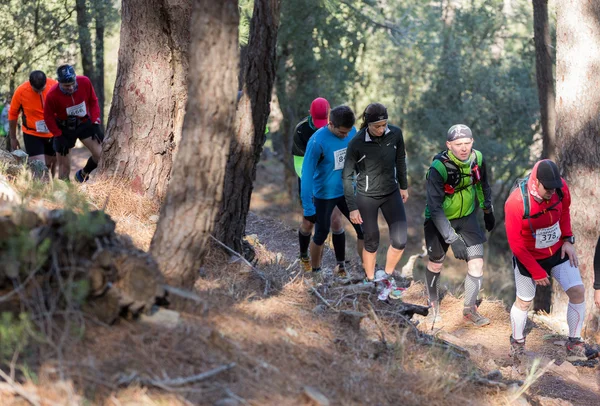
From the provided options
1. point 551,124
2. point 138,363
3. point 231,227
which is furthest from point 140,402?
point 551,124

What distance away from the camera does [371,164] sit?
7.98m

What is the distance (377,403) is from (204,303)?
1.36 meters

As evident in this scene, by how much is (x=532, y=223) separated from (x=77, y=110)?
261 inches

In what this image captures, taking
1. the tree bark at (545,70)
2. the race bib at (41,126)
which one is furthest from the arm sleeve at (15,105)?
the tree bark at (545,70)

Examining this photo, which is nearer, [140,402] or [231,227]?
[140,402]

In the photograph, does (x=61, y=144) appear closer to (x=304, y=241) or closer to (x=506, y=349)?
(x=304, y=241)

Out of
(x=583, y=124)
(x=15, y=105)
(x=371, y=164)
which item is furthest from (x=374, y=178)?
(x=15, y=105)


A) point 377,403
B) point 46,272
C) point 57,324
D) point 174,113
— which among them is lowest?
point 377,403

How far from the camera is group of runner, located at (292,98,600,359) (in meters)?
7.10

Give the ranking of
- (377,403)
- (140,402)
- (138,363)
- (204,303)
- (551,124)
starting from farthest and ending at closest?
(551,124), (204,303), (377,403), (138,363), (140,402)

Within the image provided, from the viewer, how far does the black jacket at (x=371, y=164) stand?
795 cm

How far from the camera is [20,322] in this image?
430 cm

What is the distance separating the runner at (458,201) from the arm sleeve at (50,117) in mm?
5630

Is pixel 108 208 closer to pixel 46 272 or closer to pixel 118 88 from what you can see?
pixel 118 88
